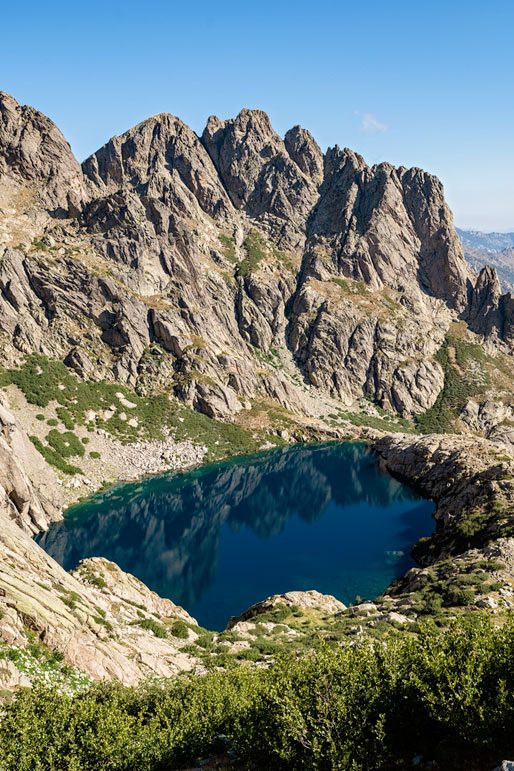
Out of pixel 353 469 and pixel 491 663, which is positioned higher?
pixel 491 663

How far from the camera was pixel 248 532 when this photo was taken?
8481 centimetres

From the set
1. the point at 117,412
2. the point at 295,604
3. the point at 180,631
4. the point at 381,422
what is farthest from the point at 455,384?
the point at 180,631

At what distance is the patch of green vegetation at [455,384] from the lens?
17162cm

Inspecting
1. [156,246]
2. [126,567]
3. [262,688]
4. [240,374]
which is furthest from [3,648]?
[156,246]

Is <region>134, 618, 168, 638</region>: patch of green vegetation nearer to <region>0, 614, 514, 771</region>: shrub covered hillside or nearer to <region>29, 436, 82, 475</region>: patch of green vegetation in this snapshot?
<region>0, 614, 514, 771</region>: shrub covered hillside

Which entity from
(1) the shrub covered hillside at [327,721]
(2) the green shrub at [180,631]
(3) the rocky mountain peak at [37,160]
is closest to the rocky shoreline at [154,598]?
(2) the green shrub at [180,631]

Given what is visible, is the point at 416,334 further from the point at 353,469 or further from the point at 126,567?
the point at 126,567

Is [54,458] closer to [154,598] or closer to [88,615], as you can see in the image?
[154,598]

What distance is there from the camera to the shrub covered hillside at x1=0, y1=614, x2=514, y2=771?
1398 centimetres

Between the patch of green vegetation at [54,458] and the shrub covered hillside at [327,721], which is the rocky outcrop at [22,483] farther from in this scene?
the shrub covered hillside at [327,721]

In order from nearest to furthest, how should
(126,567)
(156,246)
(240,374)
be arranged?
1. (126,567)
2. (240,374)
3. (156,246)

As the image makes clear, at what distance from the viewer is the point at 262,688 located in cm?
1669

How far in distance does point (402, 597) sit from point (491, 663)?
109 ft

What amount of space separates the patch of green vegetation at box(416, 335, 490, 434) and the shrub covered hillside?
163 metres
